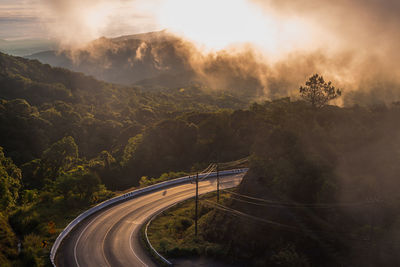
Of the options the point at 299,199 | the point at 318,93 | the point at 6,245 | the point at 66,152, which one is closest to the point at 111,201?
the point at 6,245

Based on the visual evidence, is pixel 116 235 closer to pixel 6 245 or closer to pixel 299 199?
pixel 6 245

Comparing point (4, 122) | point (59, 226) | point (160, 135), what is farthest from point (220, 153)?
point (4, 122)

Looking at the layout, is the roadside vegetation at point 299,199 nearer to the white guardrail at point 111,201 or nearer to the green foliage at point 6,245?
the green foliage at point 6,245

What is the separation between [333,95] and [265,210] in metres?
26.8

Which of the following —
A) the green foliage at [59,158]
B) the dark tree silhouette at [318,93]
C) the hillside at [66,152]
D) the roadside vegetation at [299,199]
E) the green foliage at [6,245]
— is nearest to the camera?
→ the roadside vegetation at [299,199]

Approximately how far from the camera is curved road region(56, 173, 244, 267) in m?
29.3

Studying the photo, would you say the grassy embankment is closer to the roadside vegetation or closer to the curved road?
the roadside vegetation

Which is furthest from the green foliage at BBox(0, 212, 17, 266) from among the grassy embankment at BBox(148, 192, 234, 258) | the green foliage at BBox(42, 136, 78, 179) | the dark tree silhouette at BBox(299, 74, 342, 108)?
the dark tree silhouette at BBox(299, 74, 342, 108)

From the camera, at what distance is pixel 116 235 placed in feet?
114

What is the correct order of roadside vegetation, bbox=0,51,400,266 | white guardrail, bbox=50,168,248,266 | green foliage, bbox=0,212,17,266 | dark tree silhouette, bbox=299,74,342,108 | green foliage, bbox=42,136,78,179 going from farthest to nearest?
1. green foliage, bbox=42,136,78,179
2. dark tree silhouette, bbox=299,74,342,108
3. white guardrail, bbox=50,168,248,266
4. green foliage, bbox=0,212,17,266
5. roadside vegetation, bbox=0,51,400,266

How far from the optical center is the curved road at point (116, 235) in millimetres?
29297

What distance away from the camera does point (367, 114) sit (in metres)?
36.8

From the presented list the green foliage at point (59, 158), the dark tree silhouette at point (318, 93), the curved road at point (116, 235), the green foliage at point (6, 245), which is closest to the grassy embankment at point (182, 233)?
the curved road at point (116, 235)

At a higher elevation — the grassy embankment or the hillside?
the hillside
